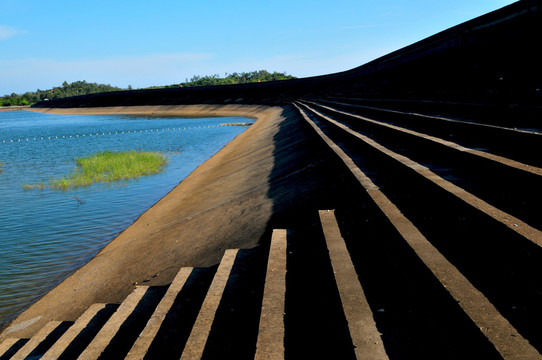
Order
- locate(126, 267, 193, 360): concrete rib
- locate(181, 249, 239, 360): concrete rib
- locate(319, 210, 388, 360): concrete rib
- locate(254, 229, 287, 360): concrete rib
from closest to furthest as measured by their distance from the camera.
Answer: locate(319, 210, 388, 360): concrete rib < locate(254, 229, 287, 360): concrete rib < locate(181, 249, 239, 360): concrete rib < locate(126, 267, 193, 360): concrete rib

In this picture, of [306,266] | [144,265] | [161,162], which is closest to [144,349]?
[306,266]

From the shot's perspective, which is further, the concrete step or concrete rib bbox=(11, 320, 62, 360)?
the concrete step

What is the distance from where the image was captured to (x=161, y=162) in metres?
20.1

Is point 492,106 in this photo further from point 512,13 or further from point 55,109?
point 55,109

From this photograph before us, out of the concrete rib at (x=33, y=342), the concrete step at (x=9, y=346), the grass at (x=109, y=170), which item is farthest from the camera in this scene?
the grass at (x=109, y=170)

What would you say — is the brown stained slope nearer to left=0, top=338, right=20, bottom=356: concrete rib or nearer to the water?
left=0, top=338, right=20, bottom=356: concrete rib

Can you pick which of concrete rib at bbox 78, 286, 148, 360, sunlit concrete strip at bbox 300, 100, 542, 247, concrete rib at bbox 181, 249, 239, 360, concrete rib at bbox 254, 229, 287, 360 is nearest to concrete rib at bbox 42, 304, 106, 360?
concrete rib at bbox 78, 286, 148, 360

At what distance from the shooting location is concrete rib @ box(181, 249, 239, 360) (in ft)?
8.74

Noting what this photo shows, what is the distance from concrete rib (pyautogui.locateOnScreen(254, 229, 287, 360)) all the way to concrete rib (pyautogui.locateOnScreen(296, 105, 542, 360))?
1.00 meters

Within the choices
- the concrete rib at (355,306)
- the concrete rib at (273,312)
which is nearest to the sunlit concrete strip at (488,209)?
the concrete rib at (355,306)

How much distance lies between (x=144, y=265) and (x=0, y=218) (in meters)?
7.63

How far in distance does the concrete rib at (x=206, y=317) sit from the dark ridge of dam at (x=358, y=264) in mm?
14

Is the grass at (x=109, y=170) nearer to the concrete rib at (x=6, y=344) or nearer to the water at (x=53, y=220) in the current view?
the water at (x=53, y=220)

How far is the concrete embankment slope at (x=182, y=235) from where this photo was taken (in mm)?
5820
